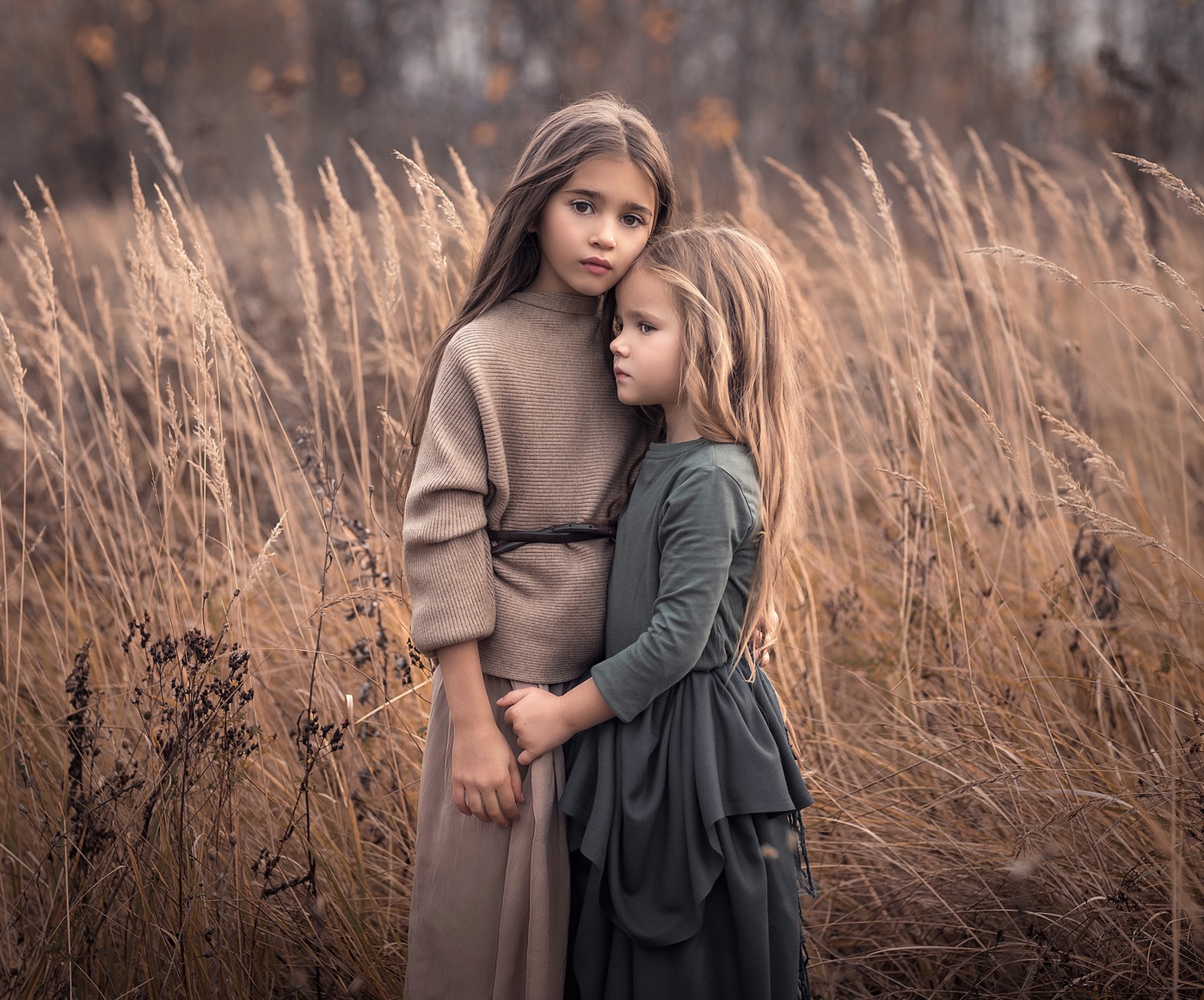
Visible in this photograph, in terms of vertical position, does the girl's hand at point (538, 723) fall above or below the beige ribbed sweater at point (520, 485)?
below

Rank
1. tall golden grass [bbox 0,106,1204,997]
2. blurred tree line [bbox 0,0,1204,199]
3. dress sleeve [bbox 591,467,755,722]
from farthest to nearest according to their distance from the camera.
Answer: blurred tree line [bbox 0,0,1204,199] → tall golden grass [bbox 0,106,1204,997] → dress sleeve [bbox 591,467,755,722]

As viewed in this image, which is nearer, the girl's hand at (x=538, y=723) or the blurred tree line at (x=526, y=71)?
the girl's hand at (x=538, y=723)

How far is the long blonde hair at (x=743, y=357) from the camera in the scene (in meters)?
1.29

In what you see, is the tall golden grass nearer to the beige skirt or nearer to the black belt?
the beige skirt

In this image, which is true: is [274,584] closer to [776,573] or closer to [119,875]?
[119,875]

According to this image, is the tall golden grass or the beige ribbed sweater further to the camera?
the tall golden grass

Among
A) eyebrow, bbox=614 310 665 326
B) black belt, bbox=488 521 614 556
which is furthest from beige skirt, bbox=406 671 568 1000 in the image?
eyebrow, bbox=614 310 665 326

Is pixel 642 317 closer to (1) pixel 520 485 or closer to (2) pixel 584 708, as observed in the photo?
(1) pixel 520 485

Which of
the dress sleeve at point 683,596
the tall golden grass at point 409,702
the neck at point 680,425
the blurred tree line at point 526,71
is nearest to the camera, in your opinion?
the dress sleeve at point 683,596

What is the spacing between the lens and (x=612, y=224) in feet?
4.33

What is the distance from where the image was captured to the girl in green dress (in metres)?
1.24

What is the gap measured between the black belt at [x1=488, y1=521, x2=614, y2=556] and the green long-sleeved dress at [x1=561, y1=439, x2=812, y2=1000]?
0.20 ft

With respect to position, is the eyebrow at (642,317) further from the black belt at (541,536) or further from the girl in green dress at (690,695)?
the black belt at (541,536)

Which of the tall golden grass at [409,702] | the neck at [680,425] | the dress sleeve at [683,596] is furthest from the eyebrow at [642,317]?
the tall golden grass at [409,702]
